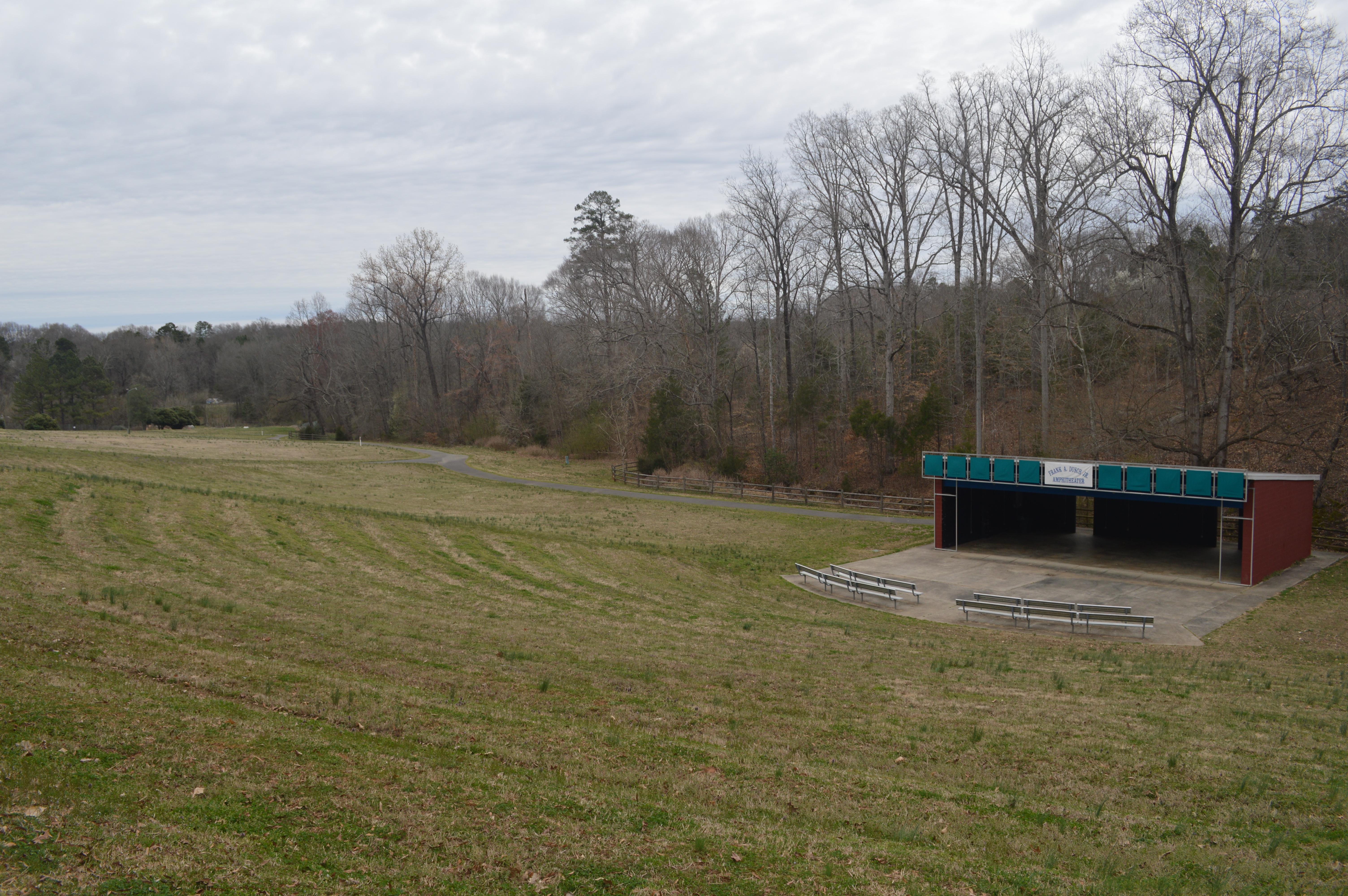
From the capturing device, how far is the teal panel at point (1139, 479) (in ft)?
75.0

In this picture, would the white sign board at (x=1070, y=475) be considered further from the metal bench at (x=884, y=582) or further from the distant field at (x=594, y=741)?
the distant field at (x=594, y=741)

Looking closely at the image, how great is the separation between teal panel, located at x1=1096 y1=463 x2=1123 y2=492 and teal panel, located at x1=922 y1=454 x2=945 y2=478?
15.4 feet

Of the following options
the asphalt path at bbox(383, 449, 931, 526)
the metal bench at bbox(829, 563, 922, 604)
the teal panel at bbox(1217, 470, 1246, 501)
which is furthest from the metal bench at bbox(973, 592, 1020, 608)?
the asphalt path at bbox(383, 449, 931, 526)

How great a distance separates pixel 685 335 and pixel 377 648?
44.3m

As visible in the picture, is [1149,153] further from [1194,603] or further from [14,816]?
[14,816]

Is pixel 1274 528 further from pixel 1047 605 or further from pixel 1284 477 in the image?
pixel 1047 605

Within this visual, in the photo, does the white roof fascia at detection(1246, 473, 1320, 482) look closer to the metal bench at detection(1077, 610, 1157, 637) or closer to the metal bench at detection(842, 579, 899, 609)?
the metal bench at detection(1077, 610, 1157, 637)

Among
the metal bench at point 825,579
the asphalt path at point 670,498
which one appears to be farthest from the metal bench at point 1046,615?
the asphalt path at point 670,498

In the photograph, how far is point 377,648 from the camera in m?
11.3

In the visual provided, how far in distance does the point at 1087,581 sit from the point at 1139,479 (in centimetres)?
353

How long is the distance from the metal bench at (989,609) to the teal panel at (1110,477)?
7.30 meters

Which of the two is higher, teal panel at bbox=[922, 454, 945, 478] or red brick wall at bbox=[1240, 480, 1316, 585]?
teal panel at bbox=[922, 454, 945, 478]

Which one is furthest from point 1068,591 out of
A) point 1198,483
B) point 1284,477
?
point 1284,477

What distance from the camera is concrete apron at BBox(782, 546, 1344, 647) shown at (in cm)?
1798
